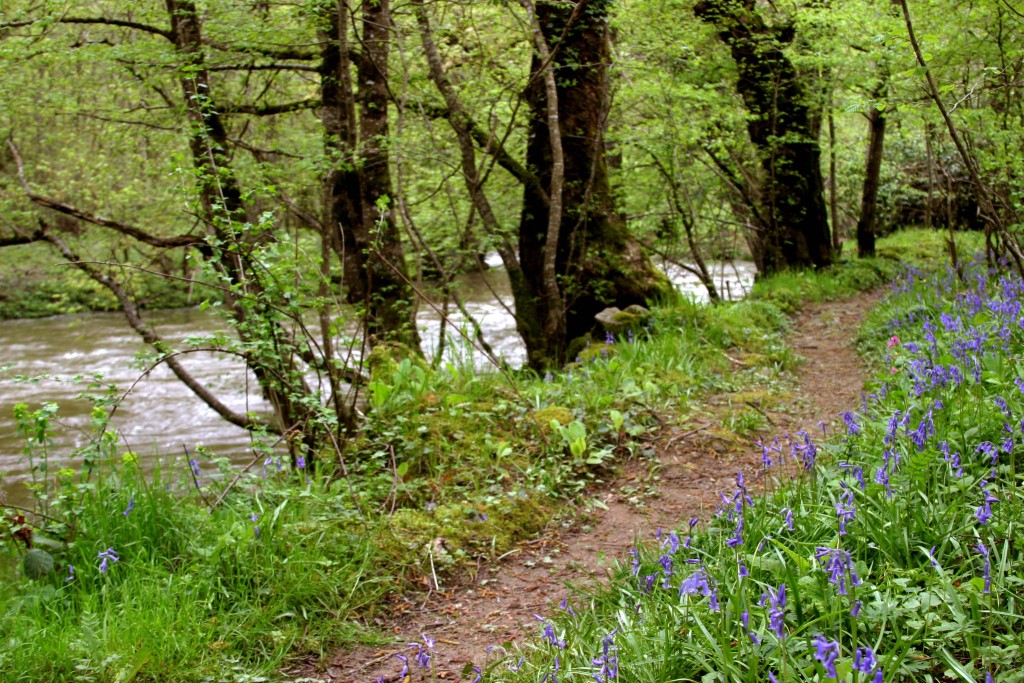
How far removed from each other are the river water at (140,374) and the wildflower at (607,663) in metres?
2.74

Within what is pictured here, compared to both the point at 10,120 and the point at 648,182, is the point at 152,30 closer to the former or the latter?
the point at 10,120

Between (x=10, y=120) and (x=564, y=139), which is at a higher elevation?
(x=10, y=120)

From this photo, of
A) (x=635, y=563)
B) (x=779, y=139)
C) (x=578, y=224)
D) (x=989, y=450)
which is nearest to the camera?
(x=989, y=450)

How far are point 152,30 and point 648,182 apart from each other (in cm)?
669

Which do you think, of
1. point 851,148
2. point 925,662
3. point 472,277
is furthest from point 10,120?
point 851,148

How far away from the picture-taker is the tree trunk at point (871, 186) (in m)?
13.0

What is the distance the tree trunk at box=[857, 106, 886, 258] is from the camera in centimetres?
1305

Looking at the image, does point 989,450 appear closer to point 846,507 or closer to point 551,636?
point 846,507

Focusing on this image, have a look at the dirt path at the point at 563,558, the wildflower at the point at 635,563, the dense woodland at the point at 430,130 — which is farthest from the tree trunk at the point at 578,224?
the wildflower at the point at 635,563

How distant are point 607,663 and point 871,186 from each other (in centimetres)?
1354

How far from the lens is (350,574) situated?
3.54 m

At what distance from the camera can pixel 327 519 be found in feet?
12.4

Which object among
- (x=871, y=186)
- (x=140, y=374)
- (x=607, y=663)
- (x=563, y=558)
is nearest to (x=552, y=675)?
(x=607, y=663)

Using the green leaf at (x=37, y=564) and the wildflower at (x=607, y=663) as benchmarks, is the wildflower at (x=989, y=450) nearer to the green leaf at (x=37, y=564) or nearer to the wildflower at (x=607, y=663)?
the wildflower at (x=607, y=663)
